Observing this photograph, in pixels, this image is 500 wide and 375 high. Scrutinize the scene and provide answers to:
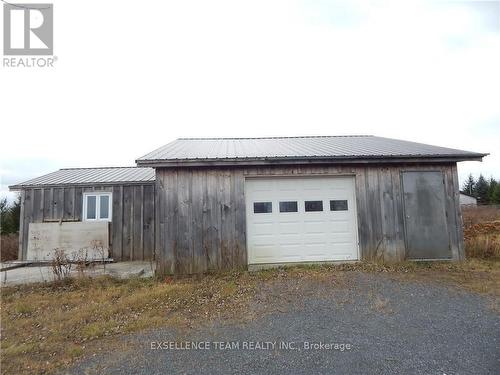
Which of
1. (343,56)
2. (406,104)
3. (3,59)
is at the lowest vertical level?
(3,59)

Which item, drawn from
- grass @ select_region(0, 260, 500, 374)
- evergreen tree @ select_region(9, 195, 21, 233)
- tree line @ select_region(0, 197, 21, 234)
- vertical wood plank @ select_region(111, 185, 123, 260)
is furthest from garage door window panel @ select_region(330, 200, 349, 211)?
evergreen tree @ select_region(9, 195, 21, 233)

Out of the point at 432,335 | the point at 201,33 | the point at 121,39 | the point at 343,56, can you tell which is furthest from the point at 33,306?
the point at 343,56

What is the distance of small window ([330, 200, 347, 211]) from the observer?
7137mm

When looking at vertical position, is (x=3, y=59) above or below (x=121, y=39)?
below

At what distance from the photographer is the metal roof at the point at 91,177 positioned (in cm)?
939

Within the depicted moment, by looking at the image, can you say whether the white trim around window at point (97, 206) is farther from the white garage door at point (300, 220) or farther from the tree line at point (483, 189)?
Answer: the tree line at point (483, 189)

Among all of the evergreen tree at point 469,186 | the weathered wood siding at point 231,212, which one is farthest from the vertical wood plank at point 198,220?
the evergreen tree at point 469,186

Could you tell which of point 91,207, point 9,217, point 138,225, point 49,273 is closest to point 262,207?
point 138,225

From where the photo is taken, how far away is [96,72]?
1002 cm

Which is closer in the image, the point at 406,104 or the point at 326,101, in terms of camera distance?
the point at 406,104

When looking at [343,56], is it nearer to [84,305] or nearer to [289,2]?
[289,2]

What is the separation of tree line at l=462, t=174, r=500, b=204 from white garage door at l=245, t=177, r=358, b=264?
140 ft

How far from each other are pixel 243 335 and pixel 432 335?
92.0 inches

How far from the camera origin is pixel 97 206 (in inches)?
370
